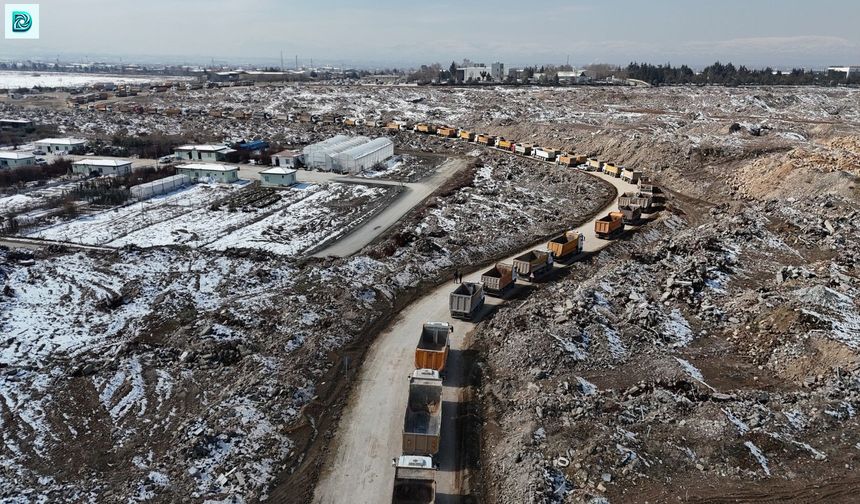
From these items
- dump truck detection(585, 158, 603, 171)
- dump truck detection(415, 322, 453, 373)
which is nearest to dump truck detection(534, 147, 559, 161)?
dump truck detection(585, 158, 603, 171)

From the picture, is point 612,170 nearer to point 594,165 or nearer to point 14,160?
point 594,165

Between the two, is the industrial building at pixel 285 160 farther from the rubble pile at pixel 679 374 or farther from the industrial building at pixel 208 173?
the rubble pile at pixel 679 374

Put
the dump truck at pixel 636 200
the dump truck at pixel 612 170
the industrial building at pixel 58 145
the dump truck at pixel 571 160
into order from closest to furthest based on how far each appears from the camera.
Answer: the dump truck at pixel 636 200 < the dump truck at pixel 612 170 < the dump truck at pixel 571 160 < the industrial building at pixel 58 145

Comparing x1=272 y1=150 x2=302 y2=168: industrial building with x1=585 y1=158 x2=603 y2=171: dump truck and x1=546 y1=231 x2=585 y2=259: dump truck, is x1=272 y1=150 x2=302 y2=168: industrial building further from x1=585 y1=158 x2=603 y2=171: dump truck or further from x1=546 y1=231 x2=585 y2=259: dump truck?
x1=546 y1=231 x2=585 y2=259: dump truck

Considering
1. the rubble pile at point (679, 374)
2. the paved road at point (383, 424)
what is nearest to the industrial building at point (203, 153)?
→ the paved road at point (383, 424)

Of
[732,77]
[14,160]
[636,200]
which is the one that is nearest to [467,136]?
[636,200]

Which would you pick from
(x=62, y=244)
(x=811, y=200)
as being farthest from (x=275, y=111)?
(x=811, y=200)

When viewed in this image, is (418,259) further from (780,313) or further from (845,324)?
(845,324)
